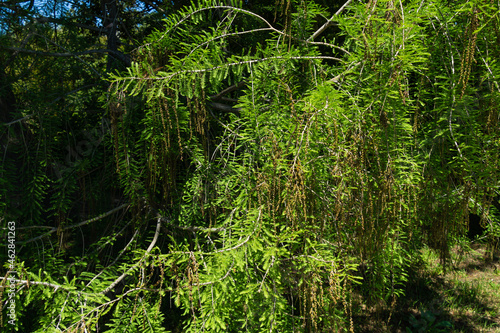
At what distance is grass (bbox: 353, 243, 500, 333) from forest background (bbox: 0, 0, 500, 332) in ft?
3.85

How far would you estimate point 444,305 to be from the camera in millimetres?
2732

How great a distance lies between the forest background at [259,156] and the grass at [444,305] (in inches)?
46.2

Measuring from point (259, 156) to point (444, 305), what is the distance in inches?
101

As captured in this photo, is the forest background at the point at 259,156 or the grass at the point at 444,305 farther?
the grass at the point at 444,305

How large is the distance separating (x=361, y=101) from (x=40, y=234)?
1444 millimetres

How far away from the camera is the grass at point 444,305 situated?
2.46m

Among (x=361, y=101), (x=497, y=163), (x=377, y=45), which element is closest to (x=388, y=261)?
(x=497, y=163)

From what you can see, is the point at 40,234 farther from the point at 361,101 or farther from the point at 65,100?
the point at 361,101

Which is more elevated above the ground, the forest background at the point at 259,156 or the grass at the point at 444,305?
the forest background at the point at 259,156

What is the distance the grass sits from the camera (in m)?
2.46

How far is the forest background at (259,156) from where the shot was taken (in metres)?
0.93

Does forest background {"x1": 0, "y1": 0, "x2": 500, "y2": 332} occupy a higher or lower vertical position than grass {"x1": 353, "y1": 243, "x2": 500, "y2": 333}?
higher

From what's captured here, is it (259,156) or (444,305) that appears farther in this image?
(444,305)

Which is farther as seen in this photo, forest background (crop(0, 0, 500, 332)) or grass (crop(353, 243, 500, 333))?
grass (crop(353, 243, 500, 333))
